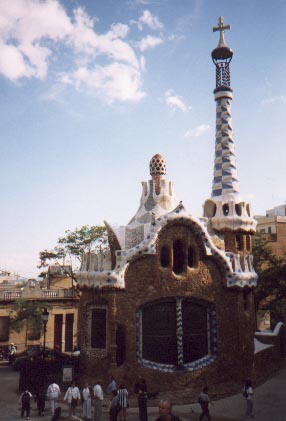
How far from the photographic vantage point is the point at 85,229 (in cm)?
3219

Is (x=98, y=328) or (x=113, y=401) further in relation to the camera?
(x=98, y=328)

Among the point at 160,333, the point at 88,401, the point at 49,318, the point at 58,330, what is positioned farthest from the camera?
the point at 58,330

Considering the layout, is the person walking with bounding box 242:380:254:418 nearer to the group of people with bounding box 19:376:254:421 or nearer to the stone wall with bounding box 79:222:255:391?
the group of people with bounding box 19:376:254:421

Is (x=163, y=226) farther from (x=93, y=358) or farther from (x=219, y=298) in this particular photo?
(x=93, y=358)

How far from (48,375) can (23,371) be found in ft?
6.04

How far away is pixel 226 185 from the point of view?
21047 mm

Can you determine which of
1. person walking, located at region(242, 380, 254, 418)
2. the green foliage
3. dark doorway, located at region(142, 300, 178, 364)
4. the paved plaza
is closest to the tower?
dark doorway, located at region(142, 300, 178, 364)

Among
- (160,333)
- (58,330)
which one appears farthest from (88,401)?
(58,330)

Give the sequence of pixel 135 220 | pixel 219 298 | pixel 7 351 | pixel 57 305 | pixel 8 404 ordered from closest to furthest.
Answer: pixel 8 404 < pixel 219 298 < pixel 135 220 < pixel 7 351 < pixel 57 305

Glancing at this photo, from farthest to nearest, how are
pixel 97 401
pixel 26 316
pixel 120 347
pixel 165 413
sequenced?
pixel 26 316 → pixel 120 347 → pixel 97 401 → pixel 165 413

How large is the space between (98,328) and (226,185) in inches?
384

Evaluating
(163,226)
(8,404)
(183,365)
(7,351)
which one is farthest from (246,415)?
(7,351)

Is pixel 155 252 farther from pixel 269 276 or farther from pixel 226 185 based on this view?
pixel 269 276

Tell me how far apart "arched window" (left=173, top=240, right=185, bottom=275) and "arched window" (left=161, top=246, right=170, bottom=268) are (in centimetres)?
52
